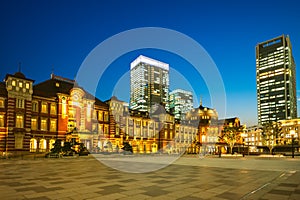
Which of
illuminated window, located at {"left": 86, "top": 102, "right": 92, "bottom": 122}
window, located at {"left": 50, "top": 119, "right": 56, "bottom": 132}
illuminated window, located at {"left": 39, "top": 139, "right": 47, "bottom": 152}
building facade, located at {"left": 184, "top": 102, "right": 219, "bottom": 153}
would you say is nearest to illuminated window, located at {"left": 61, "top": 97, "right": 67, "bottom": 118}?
window, located at {"left": 50, "top": 119, "right": 56, "bottom": 132}

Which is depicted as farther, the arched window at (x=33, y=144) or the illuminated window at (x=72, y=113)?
the illuminated window at (x=72, y=113)

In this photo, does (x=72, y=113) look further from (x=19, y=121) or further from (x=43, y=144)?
(x=19, y=121)

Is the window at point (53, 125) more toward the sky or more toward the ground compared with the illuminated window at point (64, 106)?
more toward the ground

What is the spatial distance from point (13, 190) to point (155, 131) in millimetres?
64979

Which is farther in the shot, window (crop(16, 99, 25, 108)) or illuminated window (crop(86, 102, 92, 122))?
illuminated window (crop(86, 102, 92, 122))

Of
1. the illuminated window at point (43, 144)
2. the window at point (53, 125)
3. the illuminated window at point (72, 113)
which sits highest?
the illuminated window at point (72, 113)

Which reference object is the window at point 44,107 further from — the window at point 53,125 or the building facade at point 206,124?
the building facade at point 206,124

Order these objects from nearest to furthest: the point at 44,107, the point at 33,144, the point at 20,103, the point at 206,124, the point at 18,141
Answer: the point at 18,141 < the point at 20,103 < the point at 33,144 < the point at 44,107 < the point at 206,124

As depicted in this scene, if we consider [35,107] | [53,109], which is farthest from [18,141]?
[53,109]

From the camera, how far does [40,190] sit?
1051 centimetres

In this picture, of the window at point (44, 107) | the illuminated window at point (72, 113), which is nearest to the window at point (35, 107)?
the window at point (44, 107)

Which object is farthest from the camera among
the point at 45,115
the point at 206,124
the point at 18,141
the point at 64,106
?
the point at 206,124

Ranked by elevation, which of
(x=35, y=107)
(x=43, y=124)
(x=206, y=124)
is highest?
(x=35, y=107)

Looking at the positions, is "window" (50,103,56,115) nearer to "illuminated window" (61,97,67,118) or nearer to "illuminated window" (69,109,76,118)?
"illuminated window" (61,97,67,118)
